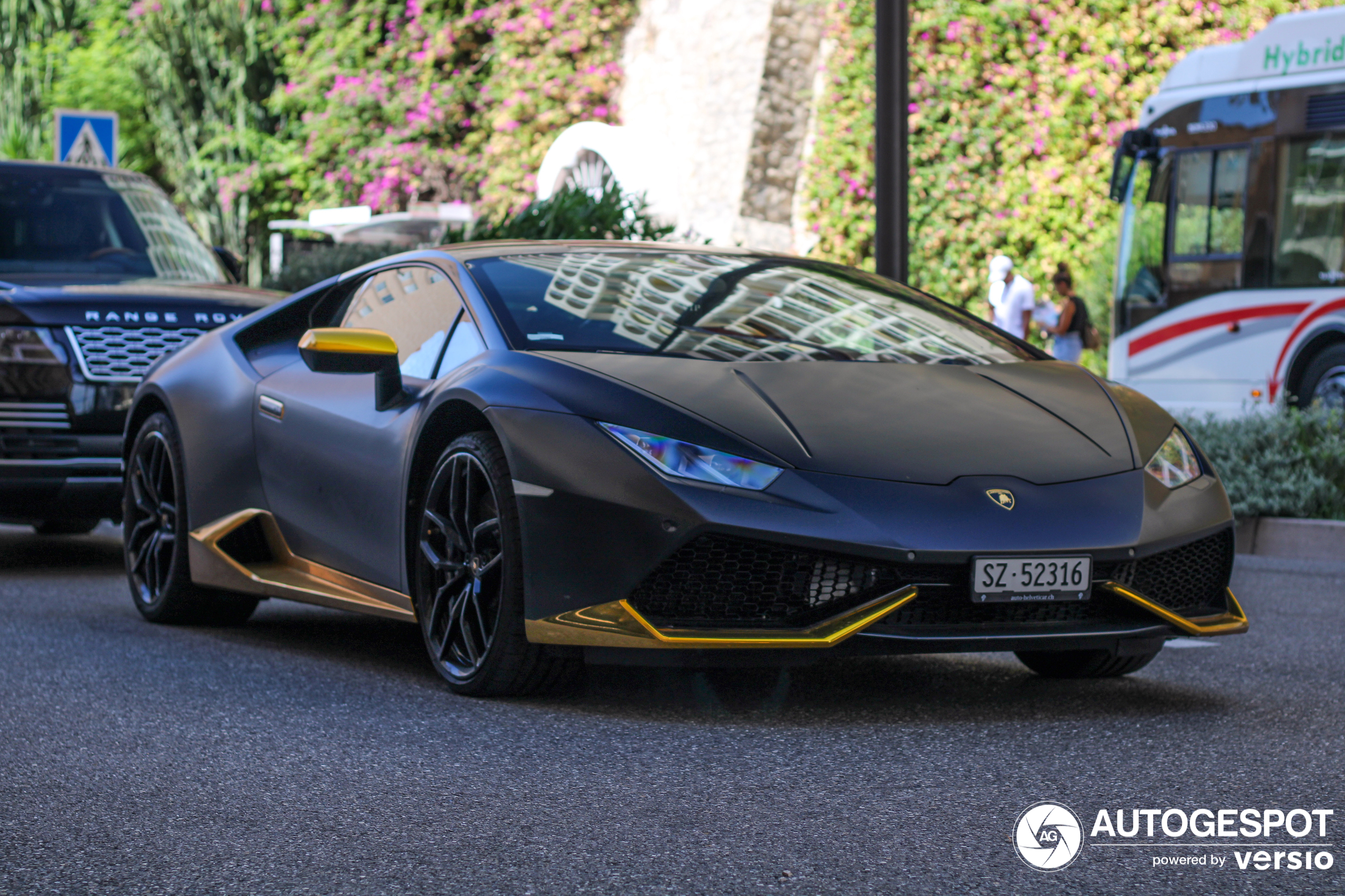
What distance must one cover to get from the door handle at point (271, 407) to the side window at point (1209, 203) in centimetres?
1120

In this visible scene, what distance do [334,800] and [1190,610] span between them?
7.32ft

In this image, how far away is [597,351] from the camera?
4715mm

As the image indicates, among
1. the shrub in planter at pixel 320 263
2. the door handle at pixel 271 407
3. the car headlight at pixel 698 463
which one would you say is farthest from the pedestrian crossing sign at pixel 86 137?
the car headlight at pixel 698 463

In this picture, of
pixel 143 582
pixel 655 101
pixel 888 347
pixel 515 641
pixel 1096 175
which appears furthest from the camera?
pixel 655 101

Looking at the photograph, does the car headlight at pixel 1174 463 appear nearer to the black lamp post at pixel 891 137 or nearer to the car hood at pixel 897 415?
the car hood at pixel 897 415

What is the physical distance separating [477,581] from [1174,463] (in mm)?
1823

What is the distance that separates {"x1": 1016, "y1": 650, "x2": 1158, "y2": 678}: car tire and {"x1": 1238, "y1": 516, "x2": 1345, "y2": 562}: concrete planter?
4.36m

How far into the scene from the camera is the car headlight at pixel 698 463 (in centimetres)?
417

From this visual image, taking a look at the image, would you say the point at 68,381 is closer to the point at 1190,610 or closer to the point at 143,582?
the point at 143,582

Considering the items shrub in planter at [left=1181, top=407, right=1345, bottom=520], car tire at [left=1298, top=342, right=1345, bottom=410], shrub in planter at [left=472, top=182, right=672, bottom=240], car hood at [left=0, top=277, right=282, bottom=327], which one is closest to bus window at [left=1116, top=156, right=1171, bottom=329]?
car tire at [left=1298, top=342, right=1345, bottom=410]

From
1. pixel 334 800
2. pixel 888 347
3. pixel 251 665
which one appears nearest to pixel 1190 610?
pixel 888 347

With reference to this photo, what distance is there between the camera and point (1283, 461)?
994cm

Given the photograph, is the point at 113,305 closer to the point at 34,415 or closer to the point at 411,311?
the point at 34,415

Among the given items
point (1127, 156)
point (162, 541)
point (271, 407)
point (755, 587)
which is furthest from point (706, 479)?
point (1127, 156)
